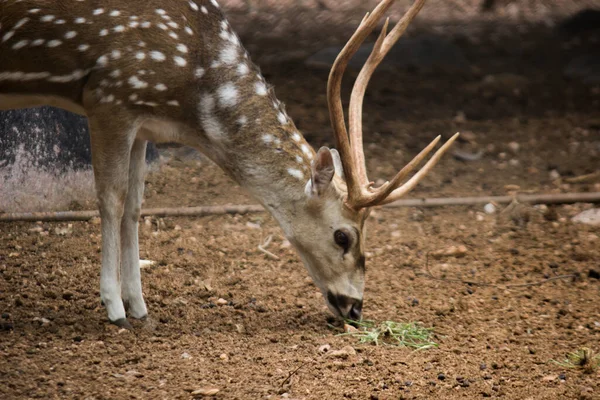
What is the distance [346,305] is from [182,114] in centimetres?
130

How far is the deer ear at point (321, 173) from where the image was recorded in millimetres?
3932

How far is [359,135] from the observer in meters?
4.25

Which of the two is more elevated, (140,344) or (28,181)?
(140,344)

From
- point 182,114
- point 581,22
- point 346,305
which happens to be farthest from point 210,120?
point 581,22

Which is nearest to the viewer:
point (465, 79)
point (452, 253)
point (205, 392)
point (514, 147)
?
point (205, 392)

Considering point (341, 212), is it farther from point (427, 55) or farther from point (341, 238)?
point (427, 55)

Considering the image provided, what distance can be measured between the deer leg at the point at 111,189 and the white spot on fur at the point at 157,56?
1.11ft

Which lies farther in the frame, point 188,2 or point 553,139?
point 553,139

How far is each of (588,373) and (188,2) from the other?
8.75 ft

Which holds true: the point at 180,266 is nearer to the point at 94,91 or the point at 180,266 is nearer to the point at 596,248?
the point at 94,91

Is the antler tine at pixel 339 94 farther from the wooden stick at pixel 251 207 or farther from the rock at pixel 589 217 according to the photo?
the rock at pixel 589 217

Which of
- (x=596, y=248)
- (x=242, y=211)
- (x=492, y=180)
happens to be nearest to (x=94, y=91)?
(x=242, y=211)

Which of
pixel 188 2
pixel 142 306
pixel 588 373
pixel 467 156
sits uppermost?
pixel 188 2

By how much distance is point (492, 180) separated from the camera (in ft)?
23.1
